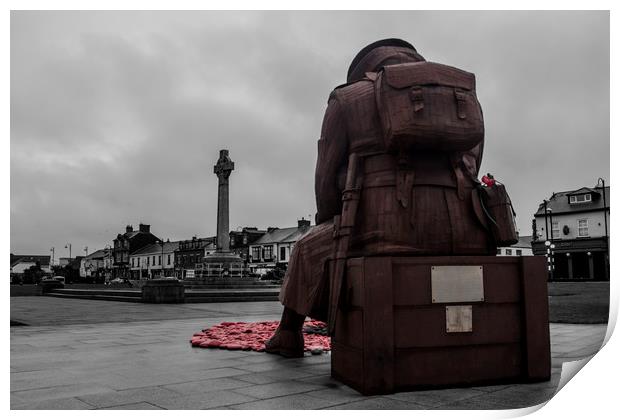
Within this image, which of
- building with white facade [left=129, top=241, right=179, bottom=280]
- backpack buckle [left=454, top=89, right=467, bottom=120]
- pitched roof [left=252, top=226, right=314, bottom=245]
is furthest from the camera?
building with white facade [left=129, top=241, right=179, bottom=280]

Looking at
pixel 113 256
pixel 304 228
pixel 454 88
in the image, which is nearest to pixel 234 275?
pixel 454 88

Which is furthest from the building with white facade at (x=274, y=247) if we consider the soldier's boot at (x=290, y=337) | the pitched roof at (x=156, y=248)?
the soldier's boot at (x=290, y=337)

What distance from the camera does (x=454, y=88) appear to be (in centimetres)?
385

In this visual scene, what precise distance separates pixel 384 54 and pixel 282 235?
7413 cm

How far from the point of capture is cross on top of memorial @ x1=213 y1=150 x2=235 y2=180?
31172mm

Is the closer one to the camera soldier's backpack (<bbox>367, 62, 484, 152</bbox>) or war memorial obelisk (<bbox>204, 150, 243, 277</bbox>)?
soldier's backpack (<bbox>367, 62, 484, 152</bbox>)

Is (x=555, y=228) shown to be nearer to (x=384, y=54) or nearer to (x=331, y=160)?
(x=384, y=54)

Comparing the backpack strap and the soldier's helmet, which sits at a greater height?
the soldier's helmet

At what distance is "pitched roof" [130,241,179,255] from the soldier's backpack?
96514mm

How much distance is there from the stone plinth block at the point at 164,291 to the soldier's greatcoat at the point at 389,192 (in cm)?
1471

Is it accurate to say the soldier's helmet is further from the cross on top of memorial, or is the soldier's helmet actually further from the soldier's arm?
the cross on top of memorial

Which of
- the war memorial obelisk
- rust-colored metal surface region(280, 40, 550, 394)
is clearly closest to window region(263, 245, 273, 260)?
the war memorial obelisk

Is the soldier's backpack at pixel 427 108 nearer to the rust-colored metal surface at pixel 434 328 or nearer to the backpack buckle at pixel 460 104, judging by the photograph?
the backpack buckle at pixel 460 104

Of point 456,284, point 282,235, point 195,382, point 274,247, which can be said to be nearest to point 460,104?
point 456,284
